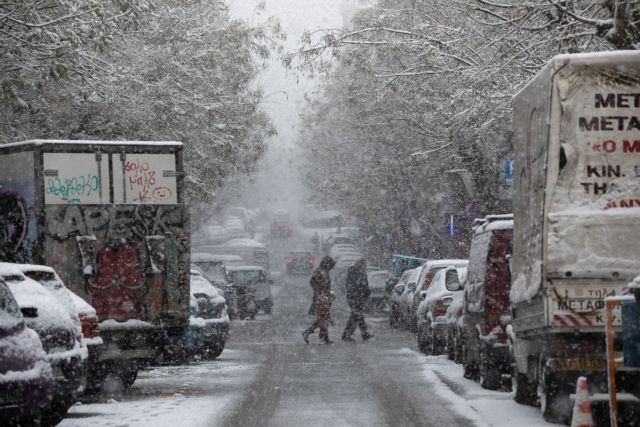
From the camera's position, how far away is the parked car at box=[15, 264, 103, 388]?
1209 centimetres

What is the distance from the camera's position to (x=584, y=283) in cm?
1093

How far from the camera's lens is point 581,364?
11117 mm

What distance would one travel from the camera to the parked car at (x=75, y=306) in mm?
12094

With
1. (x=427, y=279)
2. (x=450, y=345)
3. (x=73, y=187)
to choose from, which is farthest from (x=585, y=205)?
(x=427, y=279)

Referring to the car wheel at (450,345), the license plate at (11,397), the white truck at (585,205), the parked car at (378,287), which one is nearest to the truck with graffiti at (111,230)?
the car wheel at (450,345)

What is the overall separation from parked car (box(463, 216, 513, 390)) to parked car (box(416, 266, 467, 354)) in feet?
16.0

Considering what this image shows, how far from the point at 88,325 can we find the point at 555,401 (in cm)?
489

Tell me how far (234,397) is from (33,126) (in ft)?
43.6

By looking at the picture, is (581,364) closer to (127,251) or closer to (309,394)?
(309,394)

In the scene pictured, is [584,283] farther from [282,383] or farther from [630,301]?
[282,383]

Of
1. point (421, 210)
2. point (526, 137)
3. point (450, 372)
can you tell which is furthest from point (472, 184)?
point (526, 137)

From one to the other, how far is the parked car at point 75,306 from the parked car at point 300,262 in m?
56.8

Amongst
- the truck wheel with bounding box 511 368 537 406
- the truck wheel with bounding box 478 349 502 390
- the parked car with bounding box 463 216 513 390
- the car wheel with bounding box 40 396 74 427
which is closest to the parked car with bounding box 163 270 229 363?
the parked car with bounding box 463 216 513 390

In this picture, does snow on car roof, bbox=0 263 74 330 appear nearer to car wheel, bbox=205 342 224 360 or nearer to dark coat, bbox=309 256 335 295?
car wheel, bbox=205 342 224 360
